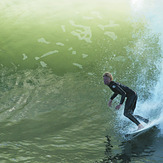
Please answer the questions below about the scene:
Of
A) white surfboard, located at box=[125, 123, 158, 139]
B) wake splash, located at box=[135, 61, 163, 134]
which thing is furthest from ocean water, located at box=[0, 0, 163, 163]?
white surfboard, located at box=[125, 123, 158, 139]

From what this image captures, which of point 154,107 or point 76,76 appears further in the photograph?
point 76,76

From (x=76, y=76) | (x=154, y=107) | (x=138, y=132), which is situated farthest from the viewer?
(x=76, y=76)

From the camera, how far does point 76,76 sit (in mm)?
12086

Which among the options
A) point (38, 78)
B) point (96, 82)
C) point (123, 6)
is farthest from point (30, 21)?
point (96, 82)

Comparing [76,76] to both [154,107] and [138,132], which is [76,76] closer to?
[154,107]

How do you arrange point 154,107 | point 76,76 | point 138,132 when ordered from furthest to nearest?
1. point 76,76
2. point 154,107
3. point 138,132

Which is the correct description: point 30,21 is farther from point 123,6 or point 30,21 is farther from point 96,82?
point 96,82

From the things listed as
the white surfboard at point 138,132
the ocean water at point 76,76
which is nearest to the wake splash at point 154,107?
the ocean water at point 76,76

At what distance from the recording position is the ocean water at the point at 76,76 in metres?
7.14

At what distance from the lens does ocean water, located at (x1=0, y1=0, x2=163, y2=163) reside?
7.14 m

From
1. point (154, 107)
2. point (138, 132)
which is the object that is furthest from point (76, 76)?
point (138, 132)

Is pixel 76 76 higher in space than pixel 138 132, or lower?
higher

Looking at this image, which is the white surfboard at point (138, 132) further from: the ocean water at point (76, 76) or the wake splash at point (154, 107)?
the wake splash at point (154, 107)

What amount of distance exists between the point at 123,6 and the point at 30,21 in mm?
6129
